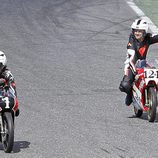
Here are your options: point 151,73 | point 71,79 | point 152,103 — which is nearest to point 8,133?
point 152,103

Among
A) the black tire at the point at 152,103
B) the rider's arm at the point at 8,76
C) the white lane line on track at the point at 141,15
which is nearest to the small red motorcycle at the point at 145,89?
the black tire at the point at 152,103

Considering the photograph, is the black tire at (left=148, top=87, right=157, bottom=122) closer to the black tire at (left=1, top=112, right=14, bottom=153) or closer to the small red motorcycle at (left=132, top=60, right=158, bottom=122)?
the small red motorcycle at (left=132, top=60, right=158, bottom=122)

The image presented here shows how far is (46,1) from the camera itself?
29219mm

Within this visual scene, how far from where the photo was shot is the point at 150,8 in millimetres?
27812

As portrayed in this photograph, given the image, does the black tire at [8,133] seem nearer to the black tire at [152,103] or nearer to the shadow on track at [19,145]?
the shadow on track at [19,145]

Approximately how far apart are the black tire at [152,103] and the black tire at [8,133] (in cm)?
336

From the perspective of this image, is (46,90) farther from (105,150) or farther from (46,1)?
(46,1)

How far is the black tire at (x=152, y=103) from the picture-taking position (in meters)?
14.8

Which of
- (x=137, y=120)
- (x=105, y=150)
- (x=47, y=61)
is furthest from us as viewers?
(x=47, y=61)

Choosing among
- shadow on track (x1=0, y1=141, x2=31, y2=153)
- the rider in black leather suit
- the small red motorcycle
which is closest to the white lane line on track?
the rider in black leather suit

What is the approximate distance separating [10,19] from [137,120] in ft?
40.7

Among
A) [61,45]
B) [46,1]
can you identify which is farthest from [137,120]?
[46,1]

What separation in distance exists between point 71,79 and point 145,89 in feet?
15.6

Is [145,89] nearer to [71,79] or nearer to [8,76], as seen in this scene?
[8,76]
